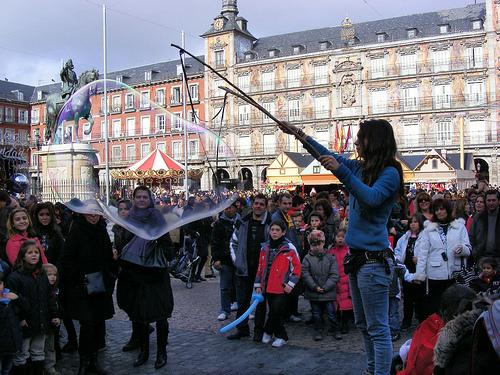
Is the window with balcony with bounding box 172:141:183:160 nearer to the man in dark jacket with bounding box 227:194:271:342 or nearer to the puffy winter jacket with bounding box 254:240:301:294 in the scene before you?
the man in dark jacket with bounding box 227:194:271:342

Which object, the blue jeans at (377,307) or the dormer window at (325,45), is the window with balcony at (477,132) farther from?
the blue jeans at (377,307)

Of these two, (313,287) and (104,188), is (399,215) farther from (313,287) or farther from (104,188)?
(104,188)

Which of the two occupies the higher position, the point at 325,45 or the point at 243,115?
the point at 325,45

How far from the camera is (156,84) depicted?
5831 centimetres

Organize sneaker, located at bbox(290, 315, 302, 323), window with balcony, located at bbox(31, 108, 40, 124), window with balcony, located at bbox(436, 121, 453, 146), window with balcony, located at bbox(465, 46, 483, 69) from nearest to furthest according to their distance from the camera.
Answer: sneaker, located at bbox(290, 315, 302, 323) < window with balcony, located at bbox(465, 46, 483, 69) < window with balcony, located at bbox(436, 121, 453, 146) < window with balcony, located at bbox(31, 108, 40, 124)

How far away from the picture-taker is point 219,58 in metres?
54.6

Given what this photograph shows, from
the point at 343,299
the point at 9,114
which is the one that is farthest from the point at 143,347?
the point at 9,114

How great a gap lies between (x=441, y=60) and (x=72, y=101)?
44.4 metres

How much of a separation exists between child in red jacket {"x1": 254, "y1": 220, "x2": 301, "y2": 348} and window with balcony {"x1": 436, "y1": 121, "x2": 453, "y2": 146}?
4210 cm

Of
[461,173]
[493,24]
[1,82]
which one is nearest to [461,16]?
[493,24]

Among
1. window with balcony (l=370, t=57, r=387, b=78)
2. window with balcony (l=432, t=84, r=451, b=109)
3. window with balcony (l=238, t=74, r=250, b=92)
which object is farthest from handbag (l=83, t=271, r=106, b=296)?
window with balcony (l=238, t=74, r=250, b=92)

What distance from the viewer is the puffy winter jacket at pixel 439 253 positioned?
6.04 metres

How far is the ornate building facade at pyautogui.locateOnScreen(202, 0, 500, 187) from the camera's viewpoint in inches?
1745

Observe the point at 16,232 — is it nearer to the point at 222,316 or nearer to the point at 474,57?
the point at 222,316
